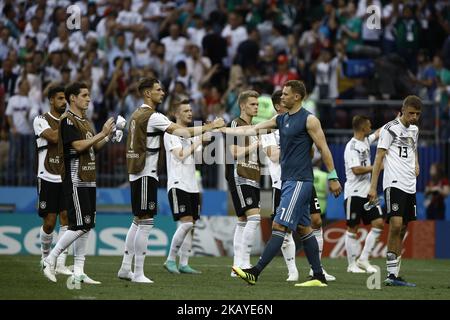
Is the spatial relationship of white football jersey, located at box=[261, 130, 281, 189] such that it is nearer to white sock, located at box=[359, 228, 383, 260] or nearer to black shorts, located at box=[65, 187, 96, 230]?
white sock, located at box=[359, 228, 383, 260]

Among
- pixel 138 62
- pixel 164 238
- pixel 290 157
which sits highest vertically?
pixel 138 62

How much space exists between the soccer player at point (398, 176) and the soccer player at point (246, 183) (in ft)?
6.76

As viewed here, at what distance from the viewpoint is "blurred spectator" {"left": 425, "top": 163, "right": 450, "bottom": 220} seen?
23.6 metres

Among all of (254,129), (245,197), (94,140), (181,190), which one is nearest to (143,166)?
(94,140)

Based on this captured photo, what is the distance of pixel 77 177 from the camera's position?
1418cm

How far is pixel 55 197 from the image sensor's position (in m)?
16.5

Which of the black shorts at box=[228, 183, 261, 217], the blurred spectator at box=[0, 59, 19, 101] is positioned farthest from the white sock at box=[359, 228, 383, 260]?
the blurred spectator at box=[0, 59, 19, 101]

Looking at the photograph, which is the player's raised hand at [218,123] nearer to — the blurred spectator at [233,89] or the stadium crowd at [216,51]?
the stadium crowd at [216,51]
